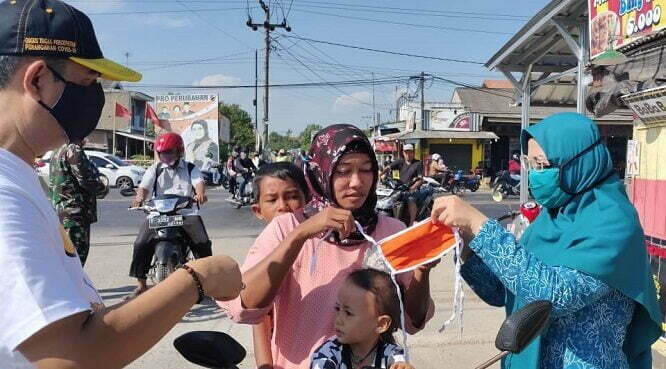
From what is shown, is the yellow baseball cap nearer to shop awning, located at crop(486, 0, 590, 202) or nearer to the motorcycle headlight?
the motorcycle headlight

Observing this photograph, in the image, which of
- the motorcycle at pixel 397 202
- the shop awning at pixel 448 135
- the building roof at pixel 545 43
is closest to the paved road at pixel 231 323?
the motorcycle at pixel 397 202

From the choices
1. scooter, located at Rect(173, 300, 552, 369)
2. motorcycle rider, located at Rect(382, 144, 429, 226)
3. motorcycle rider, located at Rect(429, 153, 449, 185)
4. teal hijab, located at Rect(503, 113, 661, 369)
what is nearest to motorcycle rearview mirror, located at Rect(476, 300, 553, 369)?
scooter, located at Rect(173, 300, 552, 369)

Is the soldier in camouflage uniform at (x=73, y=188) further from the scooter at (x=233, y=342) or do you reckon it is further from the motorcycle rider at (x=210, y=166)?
the motorcycle rider at (x=210, y=166)

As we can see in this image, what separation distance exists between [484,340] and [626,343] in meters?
2.97

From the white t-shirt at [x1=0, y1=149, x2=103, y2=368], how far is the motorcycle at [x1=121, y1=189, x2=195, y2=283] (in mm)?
4840

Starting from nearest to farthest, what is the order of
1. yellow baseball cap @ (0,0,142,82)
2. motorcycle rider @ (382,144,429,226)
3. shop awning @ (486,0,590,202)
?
yellow baseball cap @ (0,0,142,82) → shop awning @ (486,0,590,202) → motorcycle rider @ (382,144,429,226)

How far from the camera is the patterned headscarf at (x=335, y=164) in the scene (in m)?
2.07

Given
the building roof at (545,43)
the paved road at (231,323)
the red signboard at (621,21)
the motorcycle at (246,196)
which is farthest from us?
the motorcycle at (246,196)

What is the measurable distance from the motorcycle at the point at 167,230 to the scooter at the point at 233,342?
444cm

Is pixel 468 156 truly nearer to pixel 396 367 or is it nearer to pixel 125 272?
pixel 125 272

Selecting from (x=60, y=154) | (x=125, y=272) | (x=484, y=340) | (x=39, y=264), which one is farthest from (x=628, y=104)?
(x=125, y=272)

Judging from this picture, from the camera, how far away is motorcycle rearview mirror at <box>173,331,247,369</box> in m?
1.54

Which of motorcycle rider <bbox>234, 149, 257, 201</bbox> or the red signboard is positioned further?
motorcycle rider <bbox>234, 149, 257, 201</bbox>

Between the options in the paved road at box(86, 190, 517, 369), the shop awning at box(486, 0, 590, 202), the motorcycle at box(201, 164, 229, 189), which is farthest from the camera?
the motorcycle at box(201, 164, 229, 189)
